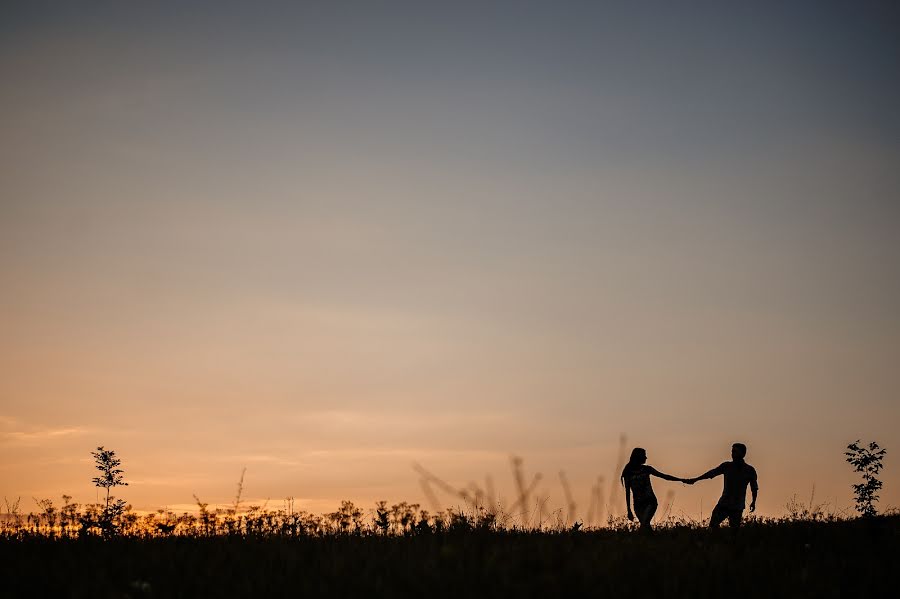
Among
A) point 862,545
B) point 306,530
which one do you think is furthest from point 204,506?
point 862,545

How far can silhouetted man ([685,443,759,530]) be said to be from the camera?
1526 centimetres

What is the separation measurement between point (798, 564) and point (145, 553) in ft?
27.5

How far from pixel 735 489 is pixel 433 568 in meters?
9.04

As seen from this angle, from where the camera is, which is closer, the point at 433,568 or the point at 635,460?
the point at 433,568

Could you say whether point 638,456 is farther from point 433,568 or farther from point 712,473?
point 433,568

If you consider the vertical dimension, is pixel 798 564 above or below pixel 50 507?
below

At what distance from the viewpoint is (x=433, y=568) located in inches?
329

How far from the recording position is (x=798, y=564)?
1027 cm

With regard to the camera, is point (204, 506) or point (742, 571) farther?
point (204, 506)

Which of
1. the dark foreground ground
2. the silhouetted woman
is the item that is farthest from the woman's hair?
the dark foreground ground

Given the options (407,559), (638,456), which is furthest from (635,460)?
(407,559)

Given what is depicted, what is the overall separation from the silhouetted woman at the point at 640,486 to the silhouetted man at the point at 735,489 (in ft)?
3.94

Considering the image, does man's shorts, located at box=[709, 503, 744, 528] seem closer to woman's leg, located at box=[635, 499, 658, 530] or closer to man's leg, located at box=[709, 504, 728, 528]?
man's leg, located at box=[709, 504, 728, 528]

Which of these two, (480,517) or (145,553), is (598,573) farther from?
(145,553)
